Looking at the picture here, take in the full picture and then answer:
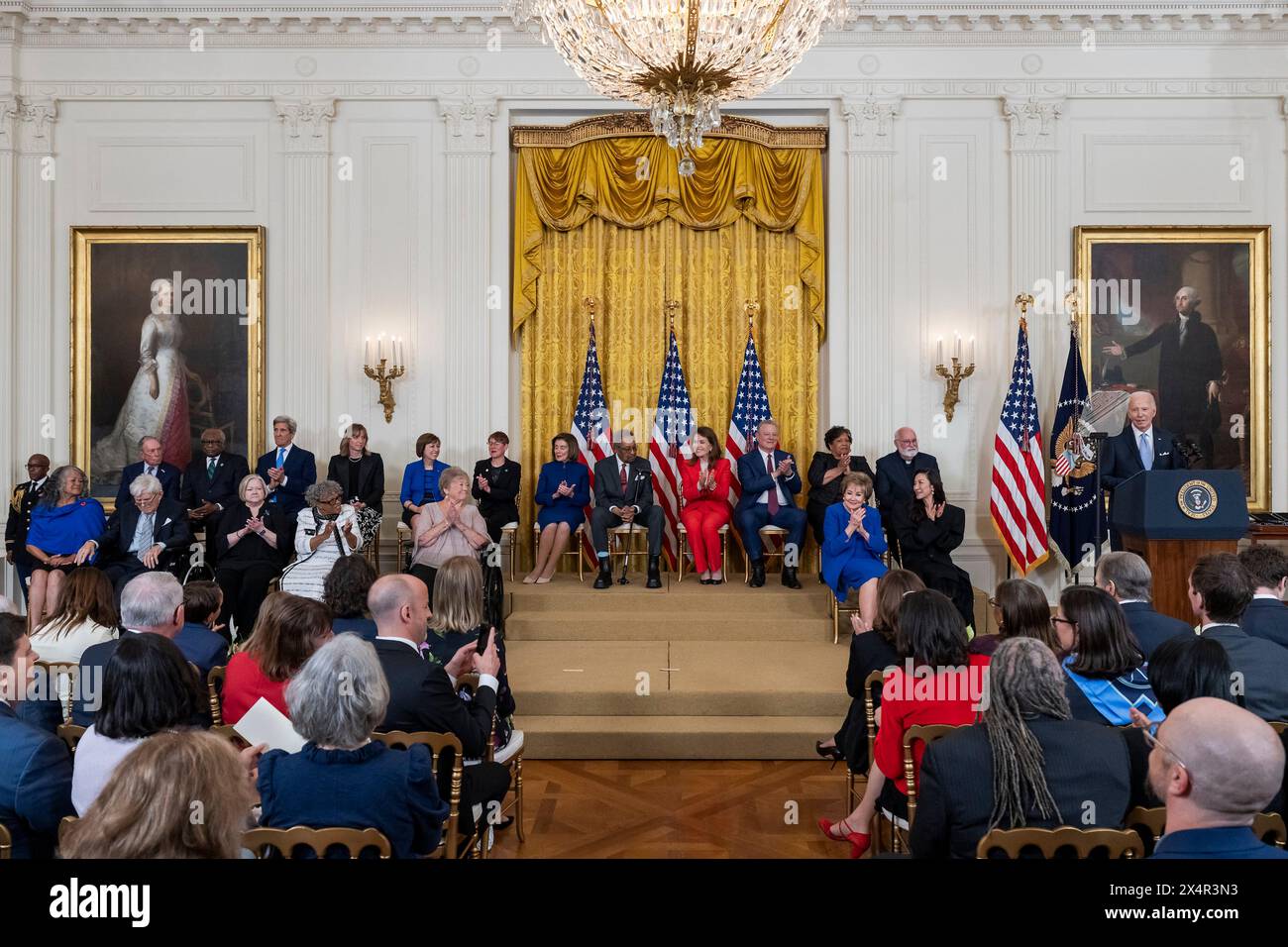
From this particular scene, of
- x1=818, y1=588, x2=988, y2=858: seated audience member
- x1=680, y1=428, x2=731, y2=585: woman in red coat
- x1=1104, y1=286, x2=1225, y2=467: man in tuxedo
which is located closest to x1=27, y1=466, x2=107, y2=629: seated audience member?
x1=680, y1=428, x2=731, y2=585: woman in red coat

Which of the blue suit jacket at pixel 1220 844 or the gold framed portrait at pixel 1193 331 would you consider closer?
the blue suit jacket at pixel 1220 844

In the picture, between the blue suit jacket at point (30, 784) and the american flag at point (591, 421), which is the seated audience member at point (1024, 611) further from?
the american flag at point (591, 421)

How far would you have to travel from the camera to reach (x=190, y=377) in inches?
404

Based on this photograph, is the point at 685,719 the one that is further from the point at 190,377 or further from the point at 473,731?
the point at 190,377

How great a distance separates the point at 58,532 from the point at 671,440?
5.35 meters

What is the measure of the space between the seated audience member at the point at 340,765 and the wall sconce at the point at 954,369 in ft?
26.9

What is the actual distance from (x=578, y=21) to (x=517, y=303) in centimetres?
503

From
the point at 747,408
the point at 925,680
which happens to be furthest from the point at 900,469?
the point at 925,680

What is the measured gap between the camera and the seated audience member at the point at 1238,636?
3695 millimetres

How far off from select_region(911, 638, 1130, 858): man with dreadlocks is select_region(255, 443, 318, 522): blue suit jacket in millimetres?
7684

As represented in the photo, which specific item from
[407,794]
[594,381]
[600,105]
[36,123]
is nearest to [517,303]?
[594,381]

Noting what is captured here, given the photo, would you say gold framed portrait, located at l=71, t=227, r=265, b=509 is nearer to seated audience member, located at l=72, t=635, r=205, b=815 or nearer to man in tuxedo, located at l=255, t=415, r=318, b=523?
man in tuxedo, located at l=255, t=415, r=318, b=523

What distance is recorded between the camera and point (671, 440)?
10.4 metres

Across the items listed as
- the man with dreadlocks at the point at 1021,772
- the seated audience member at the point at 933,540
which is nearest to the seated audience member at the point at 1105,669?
the man with dreadlocks at the point at 1021,772
